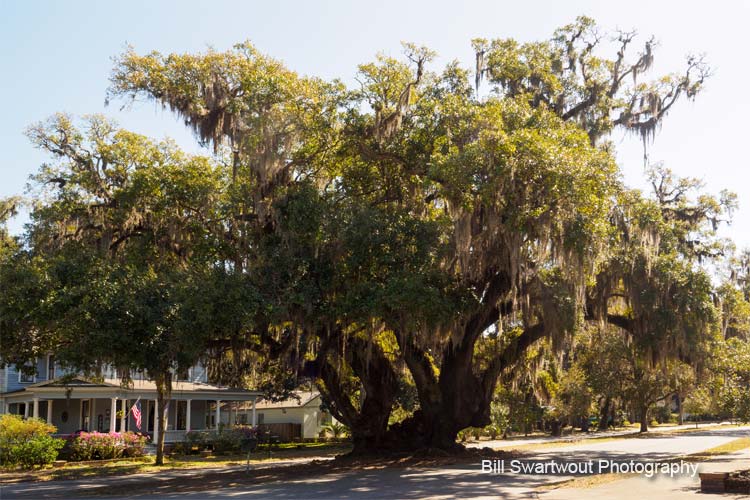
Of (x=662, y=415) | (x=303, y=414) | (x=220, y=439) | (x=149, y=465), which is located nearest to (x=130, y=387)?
(x=220, y=439)

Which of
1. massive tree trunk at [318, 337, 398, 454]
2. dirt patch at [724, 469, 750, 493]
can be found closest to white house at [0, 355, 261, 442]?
massive tree trunk at [318, 337, 398, 454]

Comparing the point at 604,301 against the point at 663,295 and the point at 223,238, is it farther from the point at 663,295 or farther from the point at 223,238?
the point at 223,238

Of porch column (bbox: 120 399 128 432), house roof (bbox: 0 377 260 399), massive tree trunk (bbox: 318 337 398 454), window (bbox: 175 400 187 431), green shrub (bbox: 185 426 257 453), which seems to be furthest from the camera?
window (bbox: 175 400 187 431)

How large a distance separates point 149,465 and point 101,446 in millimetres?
3767

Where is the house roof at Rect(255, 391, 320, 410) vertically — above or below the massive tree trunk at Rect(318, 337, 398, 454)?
below

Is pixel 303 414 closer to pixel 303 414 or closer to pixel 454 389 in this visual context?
pixel 303 414

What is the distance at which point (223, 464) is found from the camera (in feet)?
94.7

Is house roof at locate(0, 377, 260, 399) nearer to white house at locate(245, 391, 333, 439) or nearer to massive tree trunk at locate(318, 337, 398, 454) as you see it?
white house at locate(245, 391, 333, 439)

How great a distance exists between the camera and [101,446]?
3086cm

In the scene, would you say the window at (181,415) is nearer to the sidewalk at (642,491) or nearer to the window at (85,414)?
the window at (85,414)

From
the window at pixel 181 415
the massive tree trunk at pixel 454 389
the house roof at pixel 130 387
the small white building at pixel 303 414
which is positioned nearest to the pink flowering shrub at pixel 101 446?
the house roof at pixel 130 387

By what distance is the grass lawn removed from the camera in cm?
2428

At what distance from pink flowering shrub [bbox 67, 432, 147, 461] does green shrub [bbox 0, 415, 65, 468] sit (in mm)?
2928

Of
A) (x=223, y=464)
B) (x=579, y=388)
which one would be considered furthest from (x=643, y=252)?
(x=579, y=388)
